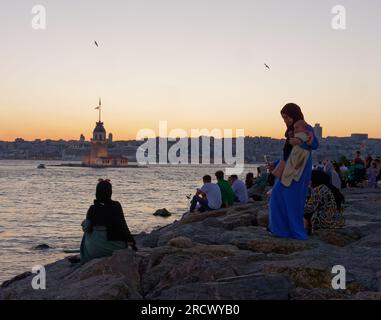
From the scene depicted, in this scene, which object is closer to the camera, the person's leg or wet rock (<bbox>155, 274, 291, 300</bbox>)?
wet rock (<bbox>155, 274, 291, 300</bbox>)

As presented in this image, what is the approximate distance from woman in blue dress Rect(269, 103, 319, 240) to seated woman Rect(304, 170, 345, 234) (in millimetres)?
630

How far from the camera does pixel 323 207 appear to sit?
8391 millimetres

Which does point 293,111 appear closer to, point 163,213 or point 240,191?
point 240,191

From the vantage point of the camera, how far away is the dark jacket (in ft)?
22.6

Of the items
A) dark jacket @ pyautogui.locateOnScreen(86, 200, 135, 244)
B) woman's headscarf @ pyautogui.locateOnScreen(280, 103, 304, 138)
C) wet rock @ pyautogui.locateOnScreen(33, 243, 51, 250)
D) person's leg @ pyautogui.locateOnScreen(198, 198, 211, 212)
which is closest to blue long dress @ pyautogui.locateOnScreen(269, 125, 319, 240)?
woman's headscarf @ pyautogui.locateOnScreen(280, 103, 304, 138)

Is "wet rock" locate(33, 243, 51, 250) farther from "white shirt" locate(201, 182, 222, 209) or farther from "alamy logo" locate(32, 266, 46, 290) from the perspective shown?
"alamy logo" locate(32, 266, 46, 290)

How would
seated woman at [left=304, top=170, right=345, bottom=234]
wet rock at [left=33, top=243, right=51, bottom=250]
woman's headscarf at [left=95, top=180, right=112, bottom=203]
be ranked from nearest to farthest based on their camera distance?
woman's headscarf at [left=95, top=180, right=112, bottom=203] < seated woman at [left=304, top=170, right=345, bottom=234] < wet rock at [left=33, top=243, right=51, bottom=250]

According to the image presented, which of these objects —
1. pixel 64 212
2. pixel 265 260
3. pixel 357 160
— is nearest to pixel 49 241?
pixel 357 160

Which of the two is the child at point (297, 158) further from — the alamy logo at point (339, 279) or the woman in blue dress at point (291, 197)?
the alamy logo at point (339, 279)

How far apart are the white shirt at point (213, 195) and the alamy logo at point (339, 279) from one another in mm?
7101

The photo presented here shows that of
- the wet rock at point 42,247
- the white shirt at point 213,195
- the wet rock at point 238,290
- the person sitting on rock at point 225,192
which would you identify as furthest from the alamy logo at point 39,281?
the wet rock at point 42,247
